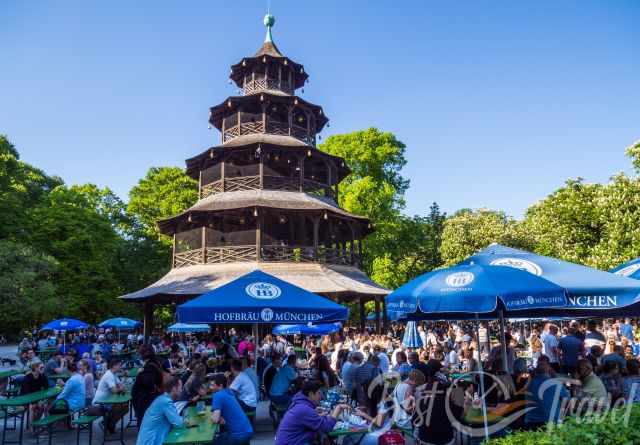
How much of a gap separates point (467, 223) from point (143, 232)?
30.2 m

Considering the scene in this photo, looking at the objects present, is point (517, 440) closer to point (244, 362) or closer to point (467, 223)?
point (244, 362)

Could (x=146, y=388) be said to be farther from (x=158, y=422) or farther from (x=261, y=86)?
(x=261, y=86)

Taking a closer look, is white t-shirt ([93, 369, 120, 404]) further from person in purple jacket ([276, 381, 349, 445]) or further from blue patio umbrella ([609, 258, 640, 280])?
blue patio umbrella ([609, 258, 640, 280])

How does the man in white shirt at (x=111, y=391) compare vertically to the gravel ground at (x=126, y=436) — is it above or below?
above

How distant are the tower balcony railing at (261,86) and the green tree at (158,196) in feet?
56.5

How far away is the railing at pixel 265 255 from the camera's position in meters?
25.5

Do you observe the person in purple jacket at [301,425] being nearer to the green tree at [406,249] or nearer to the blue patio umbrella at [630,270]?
the blue patio umbrella at [630,270]

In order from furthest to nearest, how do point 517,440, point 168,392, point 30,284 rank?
point 30,284
point 168,392
point 517,440

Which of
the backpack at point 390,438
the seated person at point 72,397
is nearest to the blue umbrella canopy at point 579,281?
the backpack at point 390,438

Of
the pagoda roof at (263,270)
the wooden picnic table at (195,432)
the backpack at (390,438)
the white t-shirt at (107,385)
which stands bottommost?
the backpack at (390,438)

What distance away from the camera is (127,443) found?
988cm

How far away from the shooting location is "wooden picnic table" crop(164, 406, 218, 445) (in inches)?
244

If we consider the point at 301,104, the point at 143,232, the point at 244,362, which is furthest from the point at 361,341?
the point at 143,232

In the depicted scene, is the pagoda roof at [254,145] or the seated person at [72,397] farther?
the pagoda roof at [254,145]
